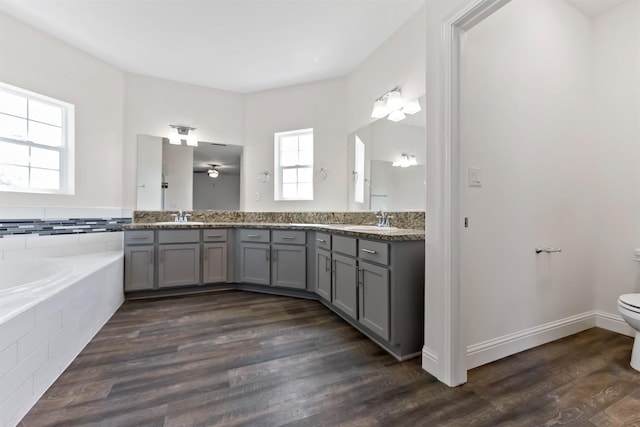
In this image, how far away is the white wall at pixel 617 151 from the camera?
6.97 feet

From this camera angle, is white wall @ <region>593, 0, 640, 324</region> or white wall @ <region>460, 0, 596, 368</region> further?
white wall @ <region>593, 0, 640, 324</region>

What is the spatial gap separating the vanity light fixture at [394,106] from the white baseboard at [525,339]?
5.84 ft

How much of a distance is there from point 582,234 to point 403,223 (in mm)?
1406

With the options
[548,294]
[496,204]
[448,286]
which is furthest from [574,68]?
[448,286]

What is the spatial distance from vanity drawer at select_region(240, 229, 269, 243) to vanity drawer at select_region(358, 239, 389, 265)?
1.40m

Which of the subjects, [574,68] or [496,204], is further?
[574,68]

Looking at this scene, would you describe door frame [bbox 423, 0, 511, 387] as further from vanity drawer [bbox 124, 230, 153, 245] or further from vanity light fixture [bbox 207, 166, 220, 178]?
vanity light fixture [bbox 207, 166, 220, 178]

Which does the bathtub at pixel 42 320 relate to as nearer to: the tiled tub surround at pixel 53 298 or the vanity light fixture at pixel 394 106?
the tiled tub surround at pixel 53 298

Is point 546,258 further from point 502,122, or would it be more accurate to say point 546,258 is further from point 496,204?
point 502,122

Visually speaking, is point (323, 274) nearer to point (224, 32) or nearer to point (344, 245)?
point (344, 245)

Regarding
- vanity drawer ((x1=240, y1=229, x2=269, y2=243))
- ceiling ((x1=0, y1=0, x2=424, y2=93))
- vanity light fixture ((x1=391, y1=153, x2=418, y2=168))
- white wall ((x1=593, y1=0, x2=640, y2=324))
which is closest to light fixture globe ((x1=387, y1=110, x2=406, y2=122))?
vanity light fixture ((x1=391, y1=153, x2=418, y2=168))

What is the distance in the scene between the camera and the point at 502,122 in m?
1.77

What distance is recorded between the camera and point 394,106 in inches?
99.9

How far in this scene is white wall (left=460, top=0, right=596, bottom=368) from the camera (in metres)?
1.67
